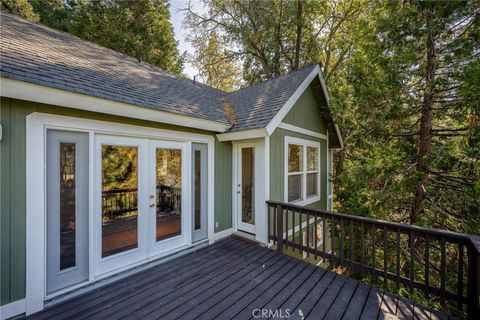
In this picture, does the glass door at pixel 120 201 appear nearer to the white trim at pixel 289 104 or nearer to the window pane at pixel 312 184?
the white trim at pixel 289 104

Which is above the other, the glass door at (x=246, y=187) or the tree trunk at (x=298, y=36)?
the tree trunk at (x=298, y=36)

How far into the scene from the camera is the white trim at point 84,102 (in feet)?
8.09

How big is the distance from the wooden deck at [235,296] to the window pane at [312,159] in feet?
10.7

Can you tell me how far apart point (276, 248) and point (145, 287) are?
9.01 feet

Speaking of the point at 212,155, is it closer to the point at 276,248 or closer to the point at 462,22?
the point at 276,248

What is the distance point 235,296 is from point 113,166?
2.75m

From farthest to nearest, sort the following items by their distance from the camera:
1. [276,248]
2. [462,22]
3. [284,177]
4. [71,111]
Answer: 1. [284,177]
2. [276,248]
3. [462,22]
4. [71,111]

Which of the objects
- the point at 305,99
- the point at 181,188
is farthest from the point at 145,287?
the point at 305,99

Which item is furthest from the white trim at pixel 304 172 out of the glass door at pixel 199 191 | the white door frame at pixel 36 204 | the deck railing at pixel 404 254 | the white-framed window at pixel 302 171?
the white door frame at pixel 36 204

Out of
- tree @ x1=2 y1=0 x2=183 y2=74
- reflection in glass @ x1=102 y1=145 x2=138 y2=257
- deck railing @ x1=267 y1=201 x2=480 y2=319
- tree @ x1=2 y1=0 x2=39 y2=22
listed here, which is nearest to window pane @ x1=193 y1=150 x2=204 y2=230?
reflection in glass @ x1=102 y1=145 x2=138 y2=257

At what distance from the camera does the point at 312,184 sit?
22.3 ft

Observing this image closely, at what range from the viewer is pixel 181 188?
451 centimetres

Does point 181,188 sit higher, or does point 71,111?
point 71,111

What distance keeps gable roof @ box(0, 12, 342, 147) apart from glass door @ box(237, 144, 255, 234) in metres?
0.75
